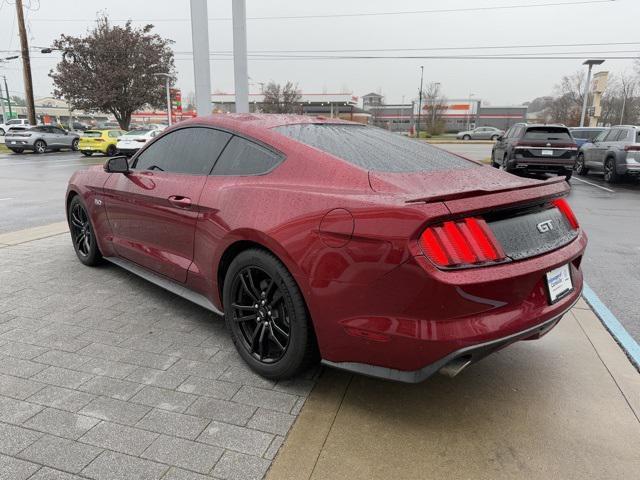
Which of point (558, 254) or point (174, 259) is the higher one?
point (558, 254)

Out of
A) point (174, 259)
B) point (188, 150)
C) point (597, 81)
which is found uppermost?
point (597, 81)

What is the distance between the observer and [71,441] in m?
2.25

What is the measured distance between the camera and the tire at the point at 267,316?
2525 millimetres

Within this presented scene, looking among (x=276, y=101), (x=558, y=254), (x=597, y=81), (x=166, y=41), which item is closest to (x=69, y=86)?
(x=166, y=41)

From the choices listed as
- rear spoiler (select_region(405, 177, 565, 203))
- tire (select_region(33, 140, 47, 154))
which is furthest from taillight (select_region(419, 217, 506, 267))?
tire (select_region(33, 140, 47, 154))

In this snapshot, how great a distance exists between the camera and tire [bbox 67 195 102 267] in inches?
186

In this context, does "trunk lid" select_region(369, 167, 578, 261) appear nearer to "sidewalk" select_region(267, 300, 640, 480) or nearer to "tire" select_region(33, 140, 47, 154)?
"sidewalk" select_region(267, 300, 640, 480)

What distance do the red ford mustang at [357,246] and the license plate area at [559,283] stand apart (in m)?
0.01

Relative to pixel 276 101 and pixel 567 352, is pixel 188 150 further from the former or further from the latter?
pixel 276 101

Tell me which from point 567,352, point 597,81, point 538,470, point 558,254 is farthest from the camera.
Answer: point 597,81

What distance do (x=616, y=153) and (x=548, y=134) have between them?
204 centimetres

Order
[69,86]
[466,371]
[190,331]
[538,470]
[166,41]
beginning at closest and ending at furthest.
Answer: [538,470], [466,371], [190,331], [69,86], [166,41]

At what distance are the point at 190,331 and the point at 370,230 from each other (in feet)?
6.32

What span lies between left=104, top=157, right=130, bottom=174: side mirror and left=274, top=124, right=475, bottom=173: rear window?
5.22 ft
